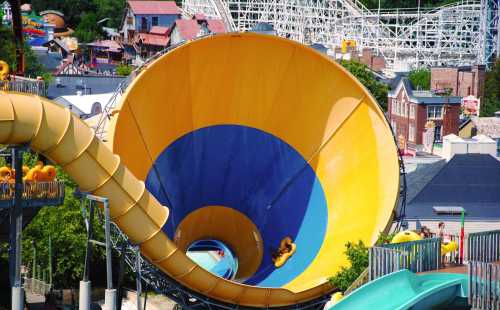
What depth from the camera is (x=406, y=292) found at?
22.6m

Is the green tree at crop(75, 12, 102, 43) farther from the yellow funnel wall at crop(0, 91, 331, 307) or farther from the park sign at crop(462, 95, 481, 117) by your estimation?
the yellow funnel wall at crop(0, 91, 331, 307)

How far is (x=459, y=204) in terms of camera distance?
39.6m

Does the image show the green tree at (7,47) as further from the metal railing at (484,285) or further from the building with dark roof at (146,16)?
the metal railing at (484,285)

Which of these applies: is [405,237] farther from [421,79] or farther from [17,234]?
[421,79]

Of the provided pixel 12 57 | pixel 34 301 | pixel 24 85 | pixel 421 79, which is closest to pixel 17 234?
pixel 24 85

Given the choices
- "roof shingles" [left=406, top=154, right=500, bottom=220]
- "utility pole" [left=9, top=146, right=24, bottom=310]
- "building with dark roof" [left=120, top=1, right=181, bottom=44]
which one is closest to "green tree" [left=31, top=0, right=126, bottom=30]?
"building with dark roof" [left=120, top=1, right=181, bottom=44]

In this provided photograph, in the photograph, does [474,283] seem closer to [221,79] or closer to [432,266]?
[432,266]

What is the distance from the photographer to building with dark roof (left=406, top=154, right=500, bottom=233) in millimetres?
38656

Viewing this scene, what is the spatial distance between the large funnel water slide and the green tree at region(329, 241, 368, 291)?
656 mm

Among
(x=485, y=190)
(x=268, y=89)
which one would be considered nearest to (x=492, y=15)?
(x=485, y=190)

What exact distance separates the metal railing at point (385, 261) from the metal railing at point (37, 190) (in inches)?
241

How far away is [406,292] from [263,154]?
31.3 ft

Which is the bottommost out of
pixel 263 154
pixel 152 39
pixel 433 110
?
pixel 152 39

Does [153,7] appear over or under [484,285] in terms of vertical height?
under
